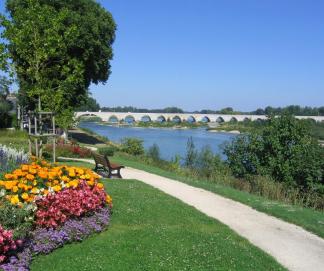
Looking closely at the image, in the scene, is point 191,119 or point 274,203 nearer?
point 274,203

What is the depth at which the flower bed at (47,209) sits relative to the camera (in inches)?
248

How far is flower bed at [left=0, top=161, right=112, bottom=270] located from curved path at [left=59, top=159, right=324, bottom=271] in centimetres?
256

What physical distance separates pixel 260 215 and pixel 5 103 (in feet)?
112

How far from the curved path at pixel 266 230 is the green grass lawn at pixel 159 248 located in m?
0.32

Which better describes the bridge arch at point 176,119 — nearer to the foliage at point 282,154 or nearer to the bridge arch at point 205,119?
the bridge arch at point 205,119

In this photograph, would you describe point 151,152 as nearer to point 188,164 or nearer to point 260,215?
point 188,164

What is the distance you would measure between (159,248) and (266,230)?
8.80 feet

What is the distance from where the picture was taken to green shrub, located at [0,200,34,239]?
21.2 ft

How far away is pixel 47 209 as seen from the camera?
742 cm

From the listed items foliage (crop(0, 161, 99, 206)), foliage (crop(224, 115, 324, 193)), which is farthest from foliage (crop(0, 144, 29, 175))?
foliage (crop(224, 115, 324, 193))

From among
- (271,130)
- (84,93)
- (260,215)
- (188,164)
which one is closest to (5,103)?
(84,93)

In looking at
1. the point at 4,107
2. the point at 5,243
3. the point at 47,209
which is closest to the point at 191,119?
the point at 4,107

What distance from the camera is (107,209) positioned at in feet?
28.2

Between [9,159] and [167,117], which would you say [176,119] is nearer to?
[167,117]
